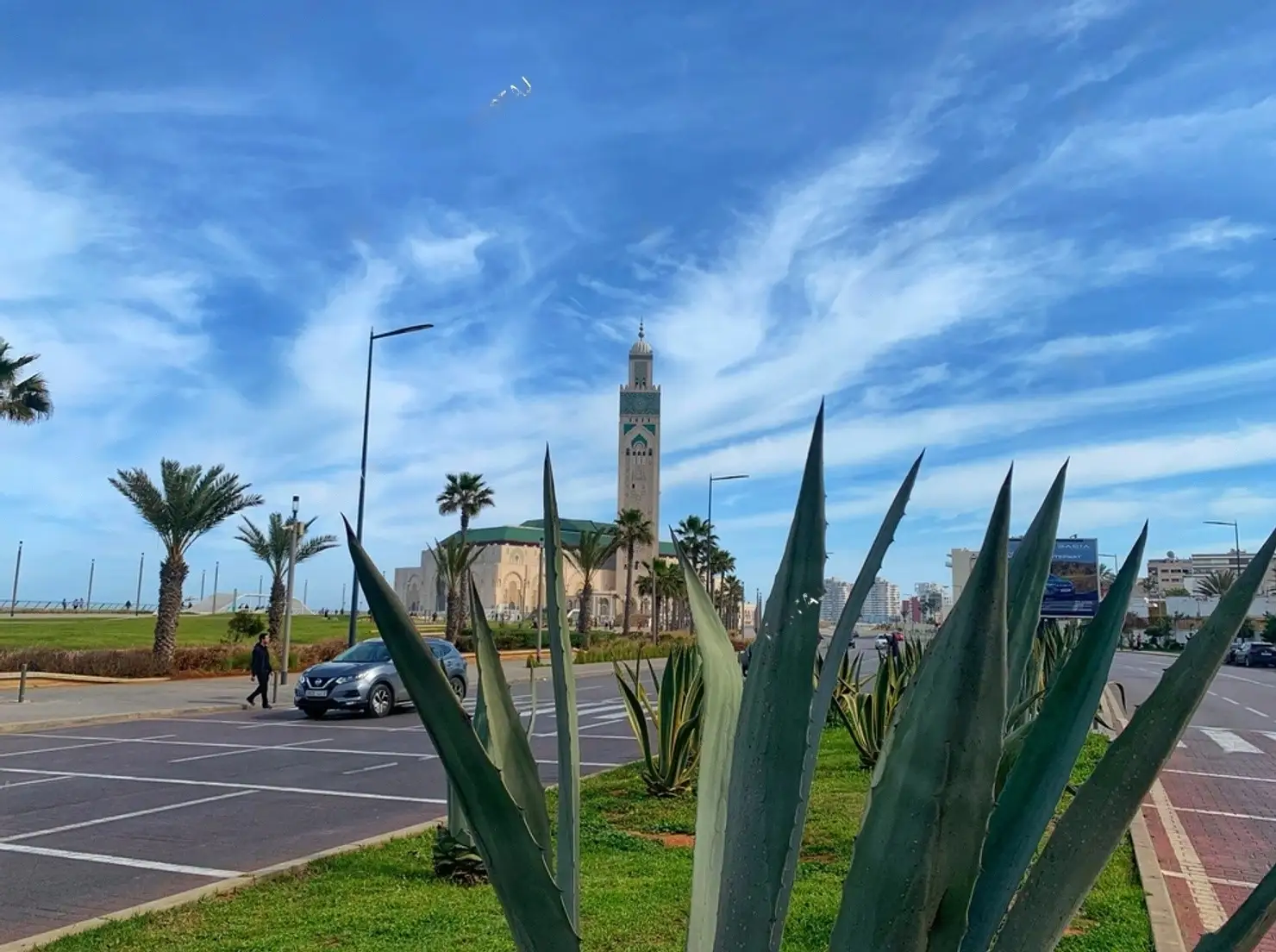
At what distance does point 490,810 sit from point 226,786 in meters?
9.98

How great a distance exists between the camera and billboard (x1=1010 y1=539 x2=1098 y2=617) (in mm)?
28016

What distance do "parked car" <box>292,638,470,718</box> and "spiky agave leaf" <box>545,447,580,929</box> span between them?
51.3 ft

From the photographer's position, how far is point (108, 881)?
20.7 feet

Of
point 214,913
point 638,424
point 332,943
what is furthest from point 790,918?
point 638,424

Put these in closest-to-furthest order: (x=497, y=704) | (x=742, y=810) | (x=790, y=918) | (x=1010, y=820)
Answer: (x=742, y=810)
(x=1010, y=820)
(x=497, y=704)
(x=790, y=918)

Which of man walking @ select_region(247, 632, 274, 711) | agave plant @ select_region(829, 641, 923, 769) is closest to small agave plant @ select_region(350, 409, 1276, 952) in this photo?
agave plant @ select_region(829, 641, 923, 769)

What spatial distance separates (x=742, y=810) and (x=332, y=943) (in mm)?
3966

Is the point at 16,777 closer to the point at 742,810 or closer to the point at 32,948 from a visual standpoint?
the point at 32,948

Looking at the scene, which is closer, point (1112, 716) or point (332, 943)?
point (332, 943)

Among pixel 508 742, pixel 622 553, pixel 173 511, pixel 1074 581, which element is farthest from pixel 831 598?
pixel 508 742

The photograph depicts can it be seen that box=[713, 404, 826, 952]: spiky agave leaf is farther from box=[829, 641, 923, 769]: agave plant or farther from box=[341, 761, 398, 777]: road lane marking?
box=[341, 761, 398, 777]: road lane marking

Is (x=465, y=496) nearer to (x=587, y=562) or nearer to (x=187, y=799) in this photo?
(x=587, y=562)

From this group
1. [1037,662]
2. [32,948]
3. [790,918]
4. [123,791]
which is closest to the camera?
[32,948]

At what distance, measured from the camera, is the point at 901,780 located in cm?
133
